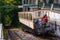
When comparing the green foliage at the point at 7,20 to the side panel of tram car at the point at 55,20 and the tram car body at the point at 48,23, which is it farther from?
the side panel of tram car at the point at 55,20

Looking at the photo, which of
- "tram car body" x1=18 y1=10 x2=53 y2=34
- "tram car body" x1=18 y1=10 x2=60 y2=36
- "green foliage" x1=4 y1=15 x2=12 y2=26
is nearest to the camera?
"tram car body" x1=18 y1=10 x2=60 y2=36

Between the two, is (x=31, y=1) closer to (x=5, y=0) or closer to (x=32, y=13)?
(x=5, y=0)

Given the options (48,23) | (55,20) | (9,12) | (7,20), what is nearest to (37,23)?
(48,23)

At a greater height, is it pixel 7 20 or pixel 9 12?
pixel 9 12

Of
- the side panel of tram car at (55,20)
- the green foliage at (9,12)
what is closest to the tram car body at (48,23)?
Answer: the side panel of tram car at (55,20)

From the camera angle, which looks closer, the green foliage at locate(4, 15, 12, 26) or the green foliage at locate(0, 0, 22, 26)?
the green foliage at locate(4, 15, 12, 26)

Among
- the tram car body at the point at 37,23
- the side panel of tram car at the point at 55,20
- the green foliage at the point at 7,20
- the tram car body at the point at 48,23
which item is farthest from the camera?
the green foliage at the point at 7,20

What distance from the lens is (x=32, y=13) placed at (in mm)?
18000

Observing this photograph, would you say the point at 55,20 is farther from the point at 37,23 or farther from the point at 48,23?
the point at 37,23

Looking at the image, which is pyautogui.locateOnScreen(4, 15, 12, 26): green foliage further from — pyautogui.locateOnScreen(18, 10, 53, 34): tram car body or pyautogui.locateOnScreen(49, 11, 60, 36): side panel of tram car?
pyautogui.locateOnScreen(49, 11, 60, 36): side panel of tram car

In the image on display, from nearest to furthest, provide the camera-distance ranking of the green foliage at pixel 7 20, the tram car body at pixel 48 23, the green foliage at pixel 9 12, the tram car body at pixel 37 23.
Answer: the tram car body at pixel 48 23 < the tram car body at pixel 37 23 < the green foliage at pixel 7 20 < the green foliage at pixel 9 12

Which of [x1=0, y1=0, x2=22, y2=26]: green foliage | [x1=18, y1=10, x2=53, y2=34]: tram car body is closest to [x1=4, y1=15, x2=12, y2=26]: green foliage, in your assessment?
[x1=0, y1=0, x2=22, y2=26]: green foliage

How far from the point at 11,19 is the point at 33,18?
10.5 metres

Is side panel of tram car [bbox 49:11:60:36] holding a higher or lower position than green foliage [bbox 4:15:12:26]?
higher
